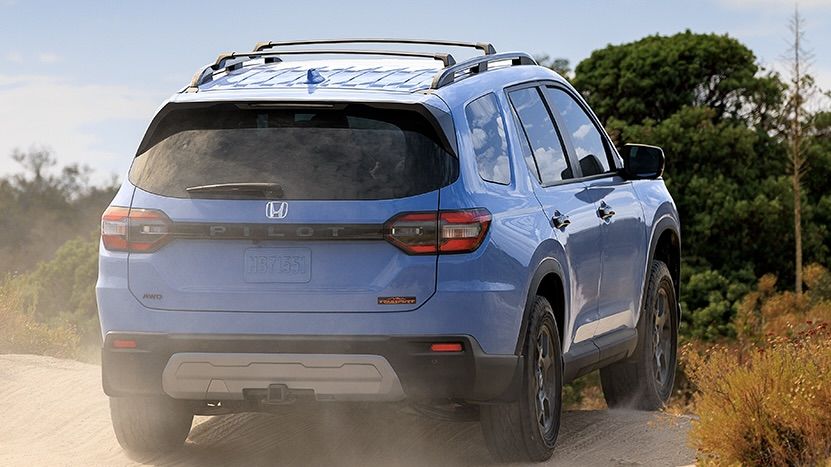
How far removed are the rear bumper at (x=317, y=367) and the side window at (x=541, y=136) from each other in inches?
52.5

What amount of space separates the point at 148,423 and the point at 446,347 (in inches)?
70.8

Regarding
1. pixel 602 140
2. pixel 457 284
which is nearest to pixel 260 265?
pixel 457 284

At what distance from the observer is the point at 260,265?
6770 mm

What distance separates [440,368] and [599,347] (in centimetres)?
223

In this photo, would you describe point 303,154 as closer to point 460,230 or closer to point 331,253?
point 331,253

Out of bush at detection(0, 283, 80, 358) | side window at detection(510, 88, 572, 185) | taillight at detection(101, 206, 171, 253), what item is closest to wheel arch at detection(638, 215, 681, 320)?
side window at detection(510, 88, 572, 185)

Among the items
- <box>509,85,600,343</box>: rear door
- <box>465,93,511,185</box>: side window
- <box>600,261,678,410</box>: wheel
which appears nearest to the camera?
<box>465,93,511,185</box>: side window

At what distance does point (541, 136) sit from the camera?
8.15 meters

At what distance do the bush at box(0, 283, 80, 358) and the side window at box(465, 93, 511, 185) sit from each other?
7243 mm

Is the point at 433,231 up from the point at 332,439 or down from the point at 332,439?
up

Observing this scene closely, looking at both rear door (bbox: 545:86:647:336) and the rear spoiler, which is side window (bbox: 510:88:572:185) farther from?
the rear spoiler

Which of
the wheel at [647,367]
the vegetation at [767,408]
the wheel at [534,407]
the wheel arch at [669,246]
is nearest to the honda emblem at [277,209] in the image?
the wheel at [534,407]

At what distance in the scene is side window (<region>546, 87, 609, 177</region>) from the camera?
8.77m

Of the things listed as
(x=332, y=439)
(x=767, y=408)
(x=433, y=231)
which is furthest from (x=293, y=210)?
(x=767, y=408)
